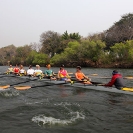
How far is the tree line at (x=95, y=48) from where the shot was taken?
43438mm

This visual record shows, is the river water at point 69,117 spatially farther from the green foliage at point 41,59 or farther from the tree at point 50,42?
the tree at point 50,42

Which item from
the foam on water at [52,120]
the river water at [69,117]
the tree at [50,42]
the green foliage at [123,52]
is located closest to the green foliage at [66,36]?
the tree at [50,42]

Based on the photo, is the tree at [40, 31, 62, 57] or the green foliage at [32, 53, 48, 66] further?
the tree at [40, 31, 62, 57]

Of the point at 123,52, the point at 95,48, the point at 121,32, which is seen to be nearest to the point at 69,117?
the point at 123,52

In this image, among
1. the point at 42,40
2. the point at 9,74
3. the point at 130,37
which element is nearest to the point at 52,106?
the point at 9,74

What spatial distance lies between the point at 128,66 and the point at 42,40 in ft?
135

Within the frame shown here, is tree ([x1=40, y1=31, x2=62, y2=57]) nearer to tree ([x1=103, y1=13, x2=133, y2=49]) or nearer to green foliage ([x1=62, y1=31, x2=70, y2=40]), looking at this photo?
green foliage ([x1=62, y1=31, x2=70, y2=40])

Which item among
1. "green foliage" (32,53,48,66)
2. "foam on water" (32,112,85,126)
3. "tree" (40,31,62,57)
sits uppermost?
"tree" (40,31,62,57)

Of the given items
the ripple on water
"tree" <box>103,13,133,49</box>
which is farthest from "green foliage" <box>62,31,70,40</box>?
the ripple on water

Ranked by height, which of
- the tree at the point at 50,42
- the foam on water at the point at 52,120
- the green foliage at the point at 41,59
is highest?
the tree at the point at 50,42

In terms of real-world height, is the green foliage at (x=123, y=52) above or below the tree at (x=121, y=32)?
below

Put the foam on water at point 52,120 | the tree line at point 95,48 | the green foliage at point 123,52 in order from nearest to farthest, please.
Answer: the foam on water at point 52,120, the green foliage at point 123,52, the tree line at point 95,48

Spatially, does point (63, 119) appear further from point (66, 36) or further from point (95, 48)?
point (66, 36)

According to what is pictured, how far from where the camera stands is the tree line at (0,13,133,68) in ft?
143
